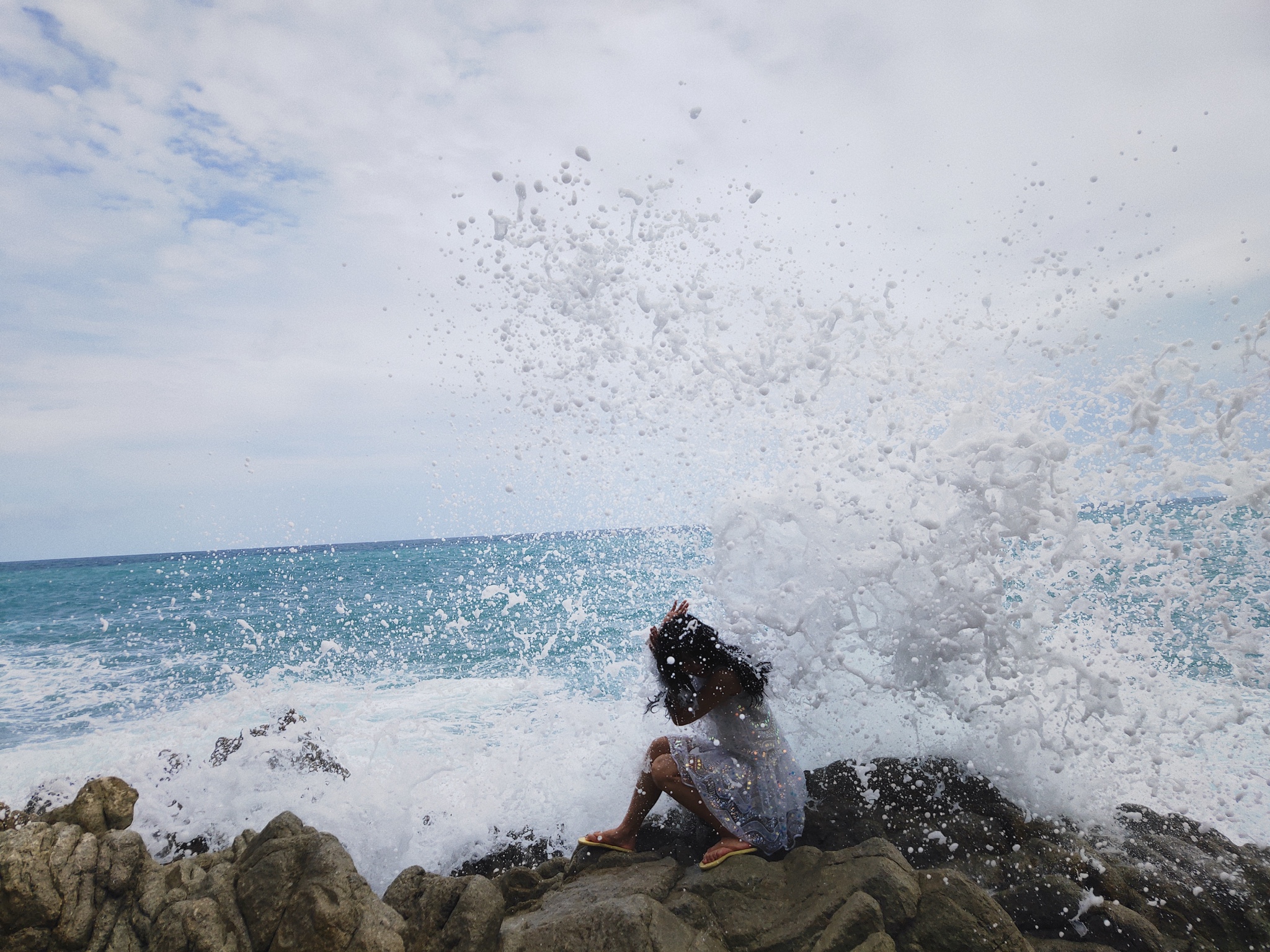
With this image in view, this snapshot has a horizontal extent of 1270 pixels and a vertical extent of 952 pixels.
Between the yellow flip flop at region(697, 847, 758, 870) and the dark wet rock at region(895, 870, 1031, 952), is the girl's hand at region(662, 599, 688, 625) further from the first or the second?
the dark wet rock at region(895, 870, 1031, 952)

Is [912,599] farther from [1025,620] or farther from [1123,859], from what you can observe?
[1123,859]

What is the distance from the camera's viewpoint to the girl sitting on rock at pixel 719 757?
3689mm

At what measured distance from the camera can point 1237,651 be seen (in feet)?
13.5

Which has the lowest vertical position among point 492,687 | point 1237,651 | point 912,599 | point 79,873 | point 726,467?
point 492,687

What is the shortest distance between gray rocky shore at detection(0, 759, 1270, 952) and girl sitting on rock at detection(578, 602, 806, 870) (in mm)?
210

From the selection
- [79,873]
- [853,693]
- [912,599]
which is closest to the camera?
[79,873]

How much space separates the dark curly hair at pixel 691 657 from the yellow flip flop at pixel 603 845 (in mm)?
889

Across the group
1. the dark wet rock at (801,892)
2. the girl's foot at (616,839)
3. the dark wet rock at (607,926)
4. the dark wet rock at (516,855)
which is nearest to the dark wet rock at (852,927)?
the dark wet rock at (801,892)

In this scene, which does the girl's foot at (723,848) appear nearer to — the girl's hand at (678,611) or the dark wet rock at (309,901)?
the girl's hand at (678,611)

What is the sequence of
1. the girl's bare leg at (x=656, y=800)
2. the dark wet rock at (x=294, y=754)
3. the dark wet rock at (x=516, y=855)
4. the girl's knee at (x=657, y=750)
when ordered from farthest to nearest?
the dark wet rock at (x=294, y=754) → the dark wet rock at (x=516, y=855) → the girl's knee at (x=657, y=750) → the girl's bare leg at (x=656, y=800)

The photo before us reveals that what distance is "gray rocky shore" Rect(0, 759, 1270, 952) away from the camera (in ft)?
9.46

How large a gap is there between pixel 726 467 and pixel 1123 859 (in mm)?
3469

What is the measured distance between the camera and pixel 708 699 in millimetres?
3771

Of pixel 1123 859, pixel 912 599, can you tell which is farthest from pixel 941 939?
pixel 912 599
